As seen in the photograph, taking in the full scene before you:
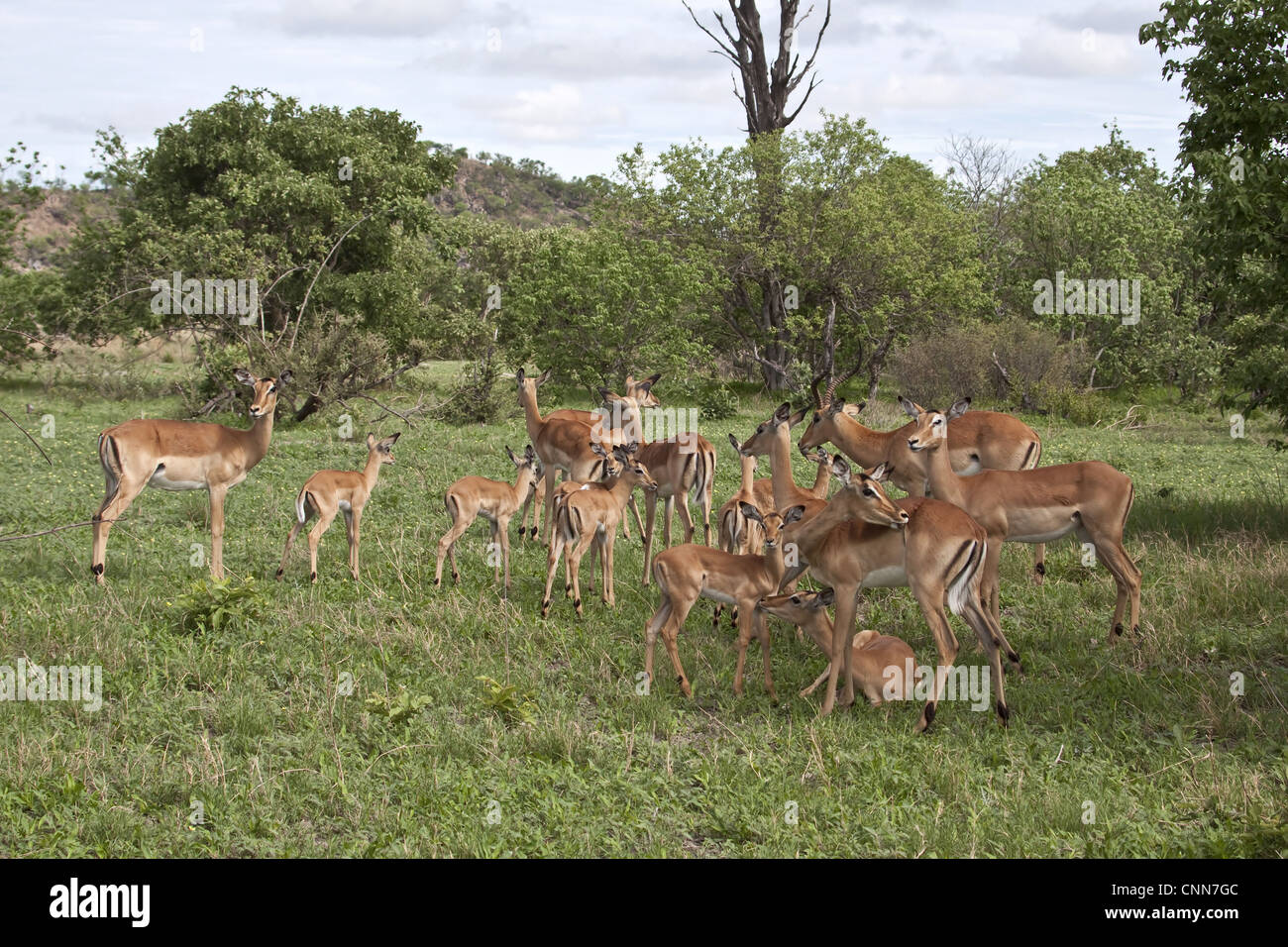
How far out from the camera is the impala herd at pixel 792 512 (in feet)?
22.0

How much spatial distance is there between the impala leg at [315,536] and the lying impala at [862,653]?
3761 mm

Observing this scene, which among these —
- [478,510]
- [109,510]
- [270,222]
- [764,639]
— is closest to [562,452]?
[478,510]

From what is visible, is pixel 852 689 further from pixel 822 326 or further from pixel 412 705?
pixel 822 326

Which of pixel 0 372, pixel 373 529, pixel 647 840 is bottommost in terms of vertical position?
pixel 647 840

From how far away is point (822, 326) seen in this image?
84.3 feet

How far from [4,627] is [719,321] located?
A: 20.4 m

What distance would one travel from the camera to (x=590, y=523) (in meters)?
8.49

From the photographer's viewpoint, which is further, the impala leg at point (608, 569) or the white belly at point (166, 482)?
the white belly at point (166, 482)

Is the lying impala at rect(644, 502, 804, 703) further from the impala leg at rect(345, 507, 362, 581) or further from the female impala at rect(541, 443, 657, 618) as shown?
the impala leg at rect(345, 507, 362, 581)

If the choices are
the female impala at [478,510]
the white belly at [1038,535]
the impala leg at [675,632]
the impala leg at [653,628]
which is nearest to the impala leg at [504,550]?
the female impala at [478,510]

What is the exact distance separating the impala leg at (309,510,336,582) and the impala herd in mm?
19

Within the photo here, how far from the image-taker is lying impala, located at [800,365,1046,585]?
9195 mm

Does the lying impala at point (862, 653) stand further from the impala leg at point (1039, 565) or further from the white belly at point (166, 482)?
the white belly at point (166, 482)
